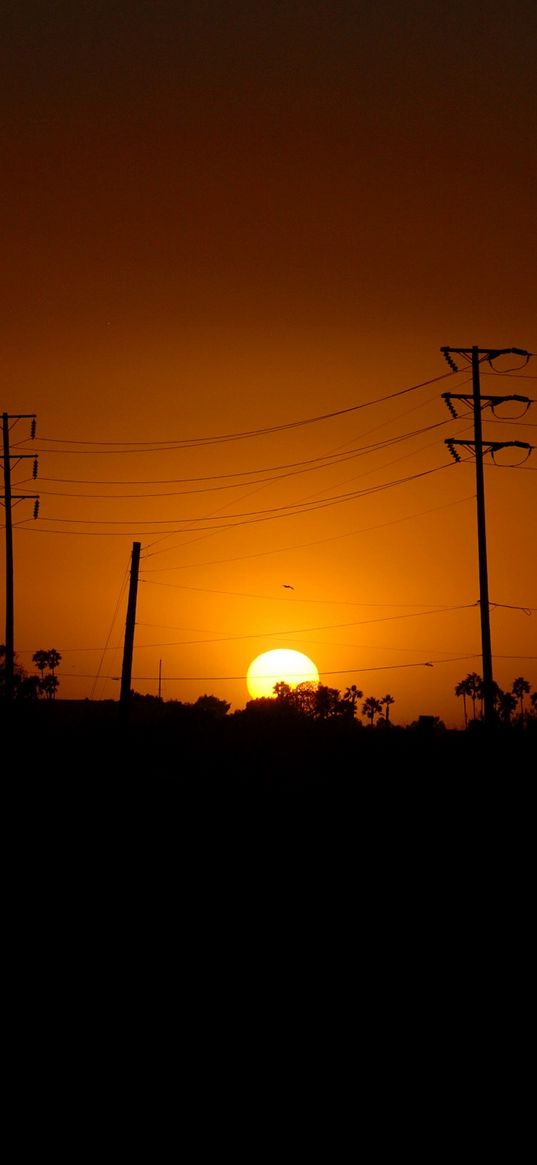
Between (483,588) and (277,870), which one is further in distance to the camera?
(483,588)

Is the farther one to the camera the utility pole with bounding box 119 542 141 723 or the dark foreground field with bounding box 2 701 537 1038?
the utility pole with bounding box 119 542 141 723

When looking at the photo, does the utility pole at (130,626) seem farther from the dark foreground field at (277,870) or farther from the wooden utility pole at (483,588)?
the wooden utility pole at (483,588)

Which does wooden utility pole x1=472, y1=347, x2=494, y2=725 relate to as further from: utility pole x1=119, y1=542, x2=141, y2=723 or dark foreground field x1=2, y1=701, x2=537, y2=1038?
utility pole x1=119, y1=542, x2=141, y2=723

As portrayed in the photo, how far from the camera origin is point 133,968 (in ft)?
71.6

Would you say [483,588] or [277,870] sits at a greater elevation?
[483,588]

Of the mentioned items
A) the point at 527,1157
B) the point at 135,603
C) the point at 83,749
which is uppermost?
the point at 135,603

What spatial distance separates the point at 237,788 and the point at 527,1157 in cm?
3083

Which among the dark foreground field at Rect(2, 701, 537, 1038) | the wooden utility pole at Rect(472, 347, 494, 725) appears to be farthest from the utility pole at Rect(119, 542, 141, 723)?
the wooden utility pole at Rect(472, 347, 494, 725)

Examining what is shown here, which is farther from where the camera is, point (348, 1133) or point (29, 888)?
point (29, 888)

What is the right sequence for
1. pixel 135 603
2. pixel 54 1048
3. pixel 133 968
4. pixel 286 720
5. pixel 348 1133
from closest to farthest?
1. pixel 348 1133
2. pixel 54 1048
3. pixel 133 968
4. pixel 135 603
5. pixel 286 720

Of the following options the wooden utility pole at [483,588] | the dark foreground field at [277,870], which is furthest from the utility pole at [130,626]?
the wooden utility pole at [483,588]

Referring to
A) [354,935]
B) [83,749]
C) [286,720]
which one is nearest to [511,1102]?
[354,935]

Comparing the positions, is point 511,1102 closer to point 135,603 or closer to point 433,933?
point 433,933

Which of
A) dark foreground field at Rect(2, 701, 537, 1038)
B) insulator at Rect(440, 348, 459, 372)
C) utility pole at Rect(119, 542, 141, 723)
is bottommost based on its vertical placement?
dark foreground field at Rect(2, 701, 537, 1038)
